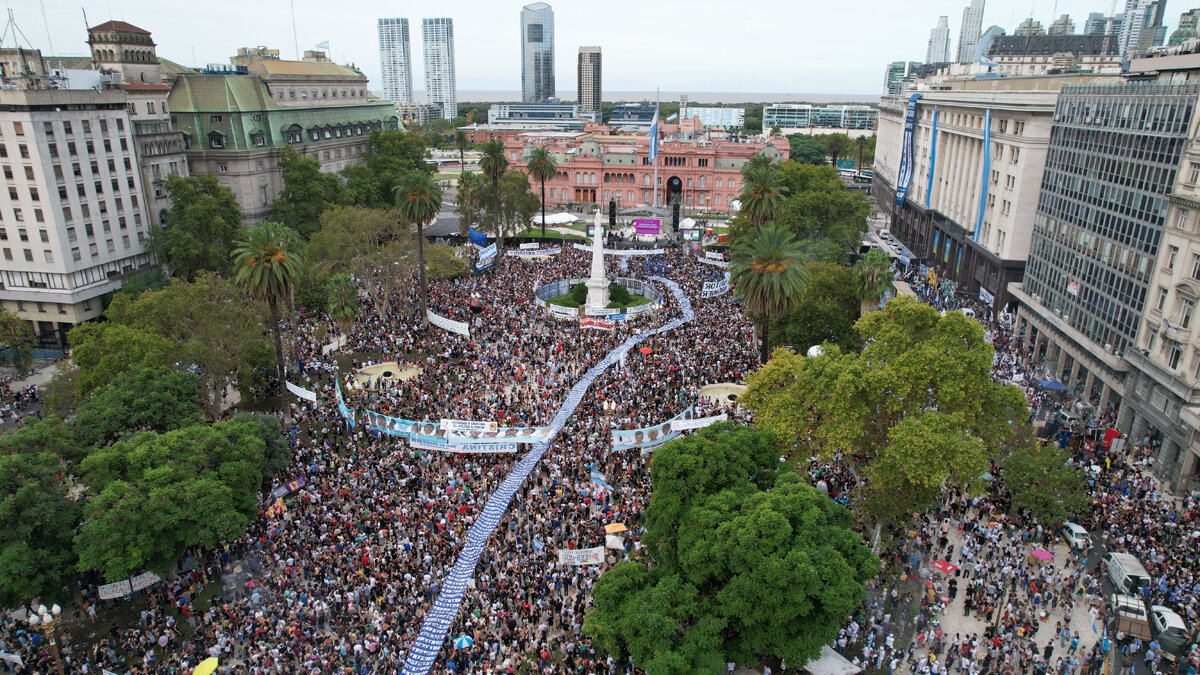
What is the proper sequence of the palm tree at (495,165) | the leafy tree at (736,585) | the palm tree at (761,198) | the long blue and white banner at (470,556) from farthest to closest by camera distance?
the palm tree at (495,165), the palm tree at (761,198), the long blue and white banner at (470,556), the leafy tree at (736,585)

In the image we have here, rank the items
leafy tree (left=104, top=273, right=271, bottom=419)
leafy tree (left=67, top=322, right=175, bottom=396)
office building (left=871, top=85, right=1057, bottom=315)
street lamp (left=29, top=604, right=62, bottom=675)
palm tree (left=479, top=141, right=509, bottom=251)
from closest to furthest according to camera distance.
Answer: street lamp (left=29, top=604, right=62, bottom=675) → leafy tree (left=67, top=322, right=175, bottom=396) → leafy tree (left=104, top=273, right=271, bottom=419) → office building (left=871, top=85, right=1057, bottom=315) → palm tree (left=479, top=141, right=509, bottom=251)

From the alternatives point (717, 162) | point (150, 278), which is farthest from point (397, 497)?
point (717, 162)

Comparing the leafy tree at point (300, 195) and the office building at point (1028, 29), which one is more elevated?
the office building at point (1028, 29)

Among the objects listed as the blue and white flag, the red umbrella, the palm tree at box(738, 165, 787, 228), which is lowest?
the red umbrella

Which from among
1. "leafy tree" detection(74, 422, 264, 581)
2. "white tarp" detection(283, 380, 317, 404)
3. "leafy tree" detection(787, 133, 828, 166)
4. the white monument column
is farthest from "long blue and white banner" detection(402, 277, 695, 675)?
"leafy tree" detection(787, 133, 828, 166)

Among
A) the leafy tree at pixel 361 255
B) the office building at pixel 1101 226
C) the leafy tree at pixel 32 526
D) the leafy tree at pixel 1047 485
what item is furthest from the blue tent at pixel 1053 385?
the leafy tree at pixel 32 526

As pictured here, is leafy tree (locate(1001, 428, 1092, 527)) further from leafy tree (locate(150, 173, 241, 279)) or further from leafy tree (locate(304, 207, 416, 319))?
leafy tree (locate(150, 173, 241, 279))

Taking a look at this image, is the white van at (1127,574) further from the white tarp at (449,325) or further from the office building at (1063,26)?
the office building at (1063,26)
